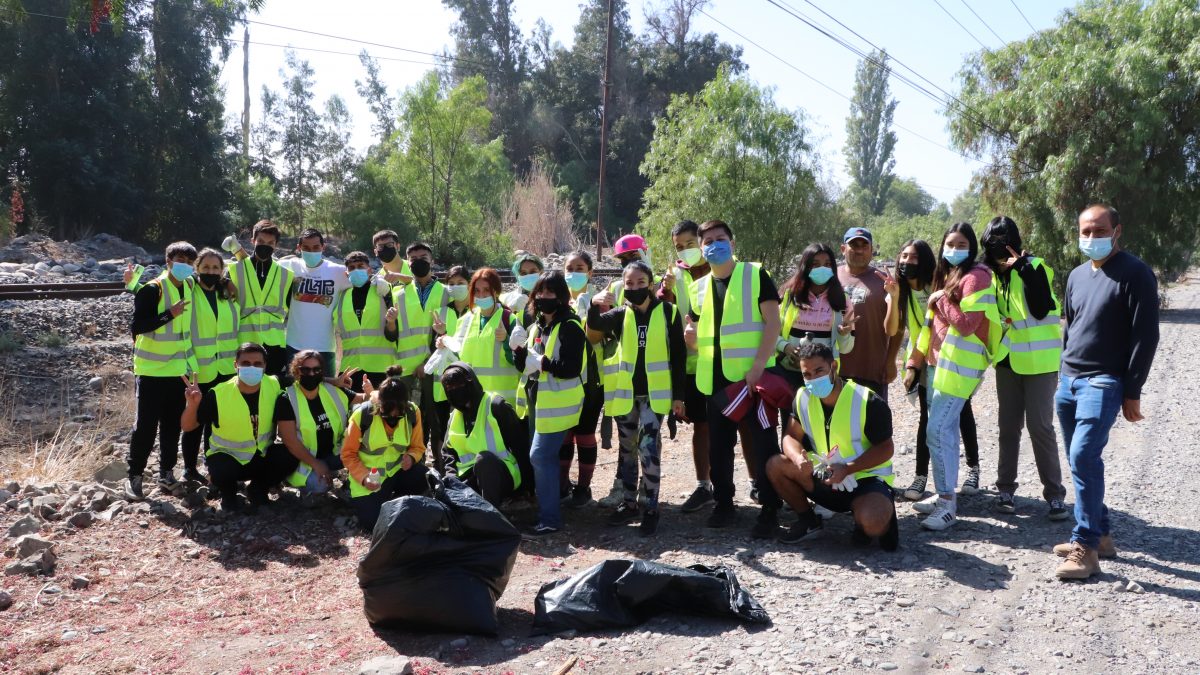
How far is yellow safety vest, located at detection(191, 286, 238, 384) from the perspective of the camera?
261 inches

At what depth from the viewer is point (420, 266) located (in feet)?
23.6

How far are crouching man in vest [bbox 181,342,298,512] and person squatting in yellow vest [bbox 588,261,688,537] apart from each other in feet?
7.56

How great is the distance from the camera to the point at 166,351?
6371mm

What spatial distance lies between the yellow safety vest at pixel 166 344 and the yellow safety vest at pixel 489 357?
6.53 ft

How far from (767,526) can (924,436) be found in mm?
1423

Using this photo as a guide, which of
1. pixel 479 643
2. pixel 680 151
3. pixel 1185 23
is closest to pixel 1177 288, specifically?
pixel 1185 23

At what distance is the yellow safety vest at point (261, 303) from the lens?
23.1ft

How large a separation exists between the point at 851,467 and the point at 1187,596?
1640 mm

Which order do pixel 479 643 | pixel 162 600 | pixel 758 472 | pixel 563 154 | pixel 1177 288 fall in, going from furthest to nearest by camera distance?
1. pixel 563 154
2. pixel 1177 288
3. pixel 758 472
4. pixel 162 600
5. pixel 479 643

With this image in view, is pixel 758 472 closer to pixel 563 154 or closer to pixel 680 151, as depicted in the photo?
pixel 680 151

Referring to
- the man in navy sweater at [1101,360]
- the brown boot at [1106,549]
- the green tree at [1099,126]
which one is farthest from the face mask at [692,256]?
the green tree at [1099,126]

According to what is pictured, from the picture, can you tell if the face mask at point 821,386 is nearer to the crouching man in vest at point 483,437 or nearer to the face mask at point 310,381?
the crouching man in vest at point 483,437

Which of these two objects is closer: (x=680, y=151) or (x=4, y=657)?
(x=4, y=657)

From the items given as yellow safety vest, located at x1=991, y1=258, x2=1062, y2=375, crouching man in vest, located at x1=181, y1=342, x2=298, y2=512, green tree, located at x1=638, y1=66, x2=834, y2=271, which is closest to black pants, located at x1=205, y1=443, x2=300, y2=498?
crouching man in vest, located at x1=181, y1=342, x2=298, y2=512
